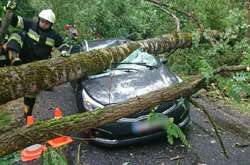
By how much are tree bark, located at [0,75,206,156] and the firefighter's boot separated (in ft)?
11.6

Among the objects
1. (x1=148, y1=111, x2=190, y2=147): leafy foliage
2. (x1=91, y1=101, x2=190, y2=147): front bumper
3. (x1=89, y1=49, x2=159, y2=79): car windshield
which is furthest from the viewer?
(x1=89, y1=49, x2=159, y2=79): car windshield

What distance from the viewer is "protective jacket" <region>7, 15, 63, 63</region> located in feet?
25.3

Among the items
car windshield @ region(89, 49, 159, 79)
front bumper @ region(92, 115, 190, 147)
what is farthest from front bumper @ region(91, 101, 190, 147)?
car windshield @ region(89, 49, 159, 79)

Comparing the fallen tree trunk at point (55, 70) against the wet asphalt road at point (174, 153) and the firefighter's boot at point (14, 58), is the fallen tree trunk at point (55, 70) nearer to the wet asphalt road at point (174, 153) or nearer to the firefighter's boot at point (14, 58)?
the firefighter's boot at point (14, 58)

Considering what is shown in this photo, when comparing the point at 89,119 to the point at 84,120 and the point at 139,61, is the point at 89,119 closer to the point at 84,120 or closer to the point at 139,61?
the point at 84,120

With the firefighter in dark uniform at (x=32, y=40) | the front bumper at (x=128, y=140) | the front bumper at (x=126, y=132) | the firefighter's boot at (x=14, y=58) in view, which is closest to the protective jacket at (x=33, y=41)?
the firefighter in dark uniform at (x=32, y=40)

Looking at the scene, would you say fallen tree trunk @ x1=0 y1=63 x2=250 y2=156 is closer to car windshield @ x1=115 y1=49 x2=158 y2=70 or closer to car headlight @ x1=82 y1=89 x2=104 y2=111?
car headlight @ x1=82 y1=89 x2=104 y2=111

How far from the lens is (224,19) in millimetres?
12281

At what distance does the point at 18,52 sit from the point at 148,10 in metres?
6.99

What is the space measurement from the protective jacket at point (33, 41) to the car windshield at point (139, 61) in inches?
56.4

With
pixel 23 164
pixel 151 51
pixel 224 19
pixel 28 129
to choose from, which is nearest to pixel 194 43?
pixel 151 51

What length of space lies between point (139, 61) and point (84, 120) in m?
4.49

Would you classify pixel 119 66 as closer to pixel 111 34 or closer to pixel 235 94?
pixel 235 94

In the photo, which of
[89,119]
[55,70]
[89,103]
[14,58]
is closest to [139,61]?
[89,103]
